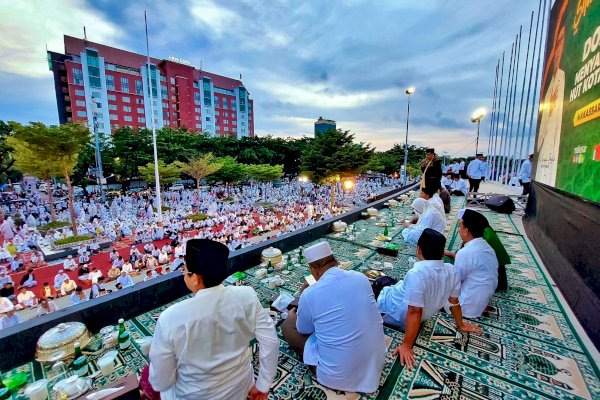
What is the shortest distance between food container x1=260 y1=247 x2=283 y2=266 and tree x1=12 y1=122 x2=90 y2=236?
13.8 meters

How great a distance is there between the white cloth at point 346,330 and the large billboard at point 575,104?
3.06 metres

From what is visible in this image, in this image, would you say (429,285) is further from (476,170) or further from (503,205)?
(476,170)

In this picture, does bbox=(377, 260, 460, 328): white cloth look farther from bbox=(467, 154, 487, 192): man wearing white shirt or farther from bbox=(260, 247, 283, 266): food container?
bbox=(467, 154, 487, 192): man wearing white shirt

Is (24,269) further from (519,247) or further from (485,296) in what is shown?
(519,247)

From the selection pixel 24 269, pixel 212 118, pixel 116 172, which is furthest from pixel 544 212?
pixel 212 118

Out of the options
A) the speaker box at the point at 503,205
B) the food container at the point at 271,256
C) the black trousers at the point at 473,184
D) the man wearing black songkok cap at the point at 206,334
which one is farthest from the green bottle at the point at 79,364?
the black trousers at the point at 473,184

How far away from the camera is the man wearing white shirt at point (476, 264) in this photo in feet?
8.43

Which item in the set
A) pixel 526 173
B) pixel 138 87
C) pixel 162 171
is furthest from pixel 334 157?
pixel 138 87

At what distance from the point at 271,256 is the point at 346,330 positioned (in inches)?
99.2

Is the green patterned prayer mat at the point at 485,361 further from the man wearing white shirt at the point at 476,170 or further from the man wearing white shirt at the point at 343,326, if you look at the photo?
the man wearing white shirt at the point at 476,170

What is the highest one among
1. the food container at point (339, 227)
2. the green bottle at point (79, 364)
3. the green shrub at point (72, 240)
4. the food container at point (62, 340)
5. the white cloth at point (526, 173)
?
the white cloth at point (526, 173)

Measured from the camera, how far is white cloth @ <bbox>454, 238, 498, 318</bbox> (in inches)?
101

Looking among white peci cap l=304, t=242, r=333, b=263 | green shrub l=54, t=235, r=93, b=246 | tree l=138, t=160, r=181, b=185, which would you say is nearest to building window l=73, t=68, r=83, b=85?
tree l=138, t=160, r=181, b=185

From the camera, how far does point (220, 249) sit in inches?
53.2
